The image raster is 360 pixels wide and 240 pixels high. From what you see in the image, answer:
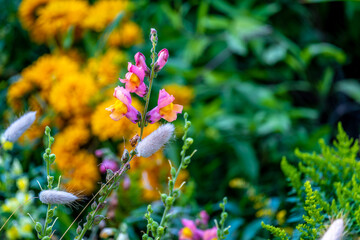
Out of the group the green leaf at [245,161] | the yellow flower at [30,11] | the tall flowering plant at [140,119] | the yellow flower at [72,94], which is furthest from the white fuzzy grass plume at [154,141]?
the yellow flower at [30,11]

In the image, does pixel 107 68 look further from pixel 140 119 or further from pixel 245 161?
pixel 140 119

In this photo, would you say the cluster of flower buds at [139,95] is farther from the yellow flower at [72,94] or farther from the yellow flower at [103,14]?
the yellow flower at [103,14]

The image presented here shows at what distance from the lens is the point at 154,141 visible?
48 centimetres

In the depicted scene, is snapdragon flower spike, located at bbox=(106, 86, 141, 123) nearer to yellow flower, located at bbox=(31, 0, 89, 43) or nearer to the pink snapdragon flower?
the pink snapdragon flower

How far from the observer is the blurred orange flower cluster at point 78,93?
42.6 inches

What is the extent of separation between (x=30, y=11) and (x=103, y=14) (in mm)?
262

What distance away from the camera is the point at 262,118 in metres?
1.37

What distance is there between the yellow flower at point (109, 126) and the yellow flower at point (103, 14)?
1.12ft

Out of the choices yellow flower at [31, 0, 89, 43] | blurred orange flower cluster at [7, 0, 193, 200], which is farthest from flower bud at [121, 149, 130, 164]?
yellow flower at [31, 0, 89, 43]

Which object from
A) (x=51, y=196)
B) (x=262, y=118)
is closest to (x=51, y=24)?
(x=262, y=118)

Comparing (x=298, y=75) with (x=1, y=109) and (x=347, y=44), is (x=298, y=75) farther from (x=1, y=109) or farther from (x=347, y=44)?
(x=1, y=109)

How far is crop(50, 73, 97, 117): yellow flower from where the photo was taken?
1129mm

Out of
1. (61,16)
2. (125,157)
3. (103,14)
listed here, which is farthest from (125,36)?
(125,157)

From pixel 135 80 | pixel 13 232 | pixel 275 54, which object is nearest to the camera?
pixel 135 80
